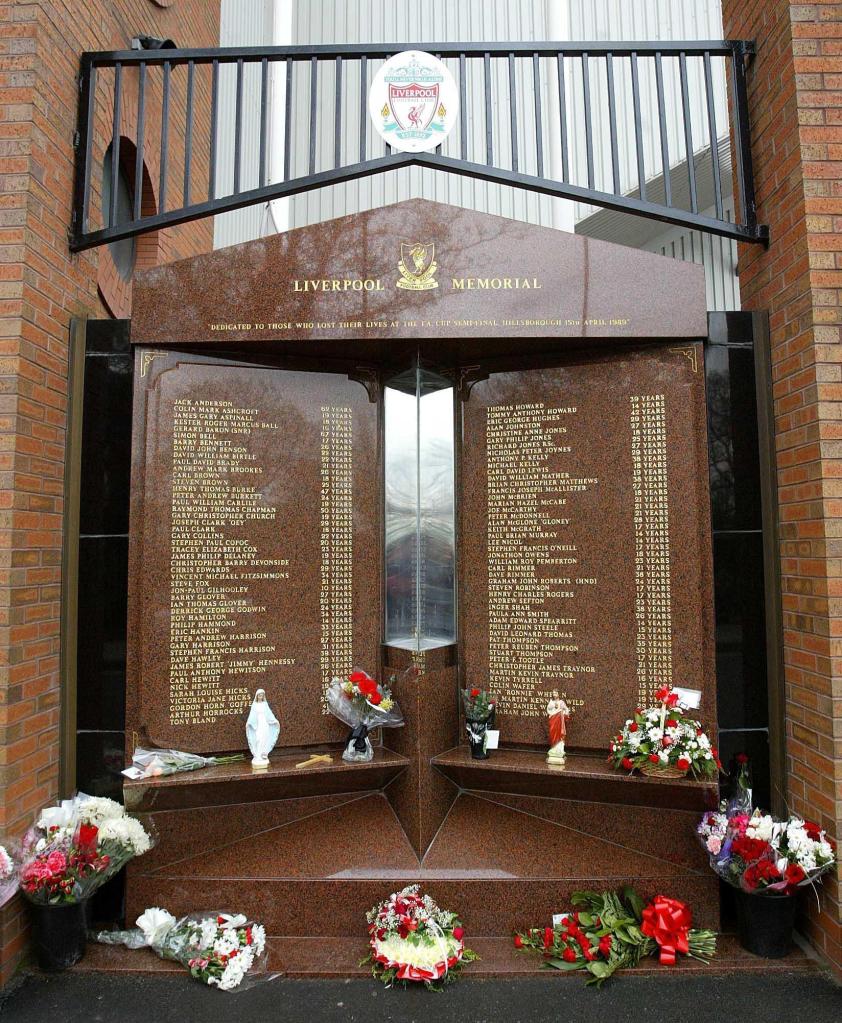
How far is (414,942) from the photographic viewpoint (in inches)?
133

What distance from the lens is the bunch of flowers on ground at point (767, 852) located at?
328cm

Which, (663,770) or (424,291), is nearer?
(663,770)

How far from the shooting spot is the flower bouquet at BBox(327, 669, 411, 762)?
13.1ft

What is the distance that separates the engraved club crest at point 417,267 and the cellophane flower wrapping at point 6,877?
351 cm

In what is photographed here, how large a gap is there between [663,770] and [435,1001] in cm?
158

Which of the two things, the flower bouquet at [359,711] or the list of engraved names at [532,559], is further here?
the list of engraved names at [532,559]

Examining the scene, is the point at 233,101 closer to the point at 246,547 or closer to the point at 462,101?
the point at 462,101

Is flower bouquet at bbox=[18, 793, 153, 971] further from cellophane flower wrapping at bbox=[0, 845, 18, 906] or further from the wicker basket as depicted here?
the wicker basket

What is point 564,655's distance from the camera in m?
4.11

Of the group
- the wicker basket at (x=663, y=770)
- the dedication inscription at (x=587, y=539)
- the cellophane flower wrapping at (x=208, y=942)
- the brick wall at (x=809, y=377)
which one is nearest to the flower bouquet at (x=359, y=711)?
the dedication inscription at (x=587, y=539)

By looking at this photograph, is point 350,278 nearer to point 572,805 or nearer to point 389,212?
point 389,212

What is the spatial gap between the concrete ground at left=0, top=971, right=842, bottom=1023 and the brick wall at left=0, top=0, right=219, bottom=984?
1.46 feet

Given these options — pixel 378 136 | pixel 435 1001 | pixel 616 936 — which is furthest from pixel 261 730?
pixel 378 136

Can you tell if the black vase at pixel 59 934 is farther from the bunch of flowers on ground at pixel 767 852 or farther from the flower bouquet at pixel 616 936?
the bunch of flowers on ground at pixel 767 852
